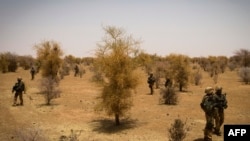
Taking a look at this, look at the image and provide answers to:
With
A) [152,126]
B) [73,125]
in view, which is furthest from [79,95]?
[152,126]

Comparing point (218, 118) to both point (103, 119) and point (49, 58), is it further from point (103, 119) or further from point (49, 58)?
point (49, 58)

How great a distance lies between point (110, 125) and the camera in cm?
1814

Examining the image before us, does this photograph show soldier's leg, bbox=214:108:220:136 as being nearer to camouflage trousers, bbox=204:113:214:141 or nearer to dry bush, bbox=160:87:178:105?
camouflage trousers, bbox=204:113:214:141

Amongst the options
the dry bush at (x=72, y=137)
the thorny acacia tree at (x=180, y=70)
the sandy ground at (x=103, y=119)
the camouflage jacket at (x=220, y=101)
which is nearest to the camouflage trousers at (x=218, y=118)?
the camouflage jacket at (x=220, y=101)

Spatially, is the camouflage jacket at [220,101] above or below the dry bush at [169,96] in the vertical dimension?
above

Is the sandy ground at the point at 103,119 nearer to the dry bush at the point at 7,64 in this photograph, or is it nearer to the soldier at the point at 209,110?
the soldier at the point at 209,110

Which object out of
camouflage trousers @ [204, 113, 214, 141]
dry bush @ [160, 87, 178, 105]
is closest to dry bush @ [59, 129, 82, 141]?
camouflage trousers @ [204, 113, 214, 141]

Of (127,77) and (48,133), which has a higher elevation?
(127,77)

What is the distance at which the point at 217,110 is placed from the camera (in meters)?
14.0

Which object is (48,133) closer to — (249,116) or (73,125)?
(73,125)

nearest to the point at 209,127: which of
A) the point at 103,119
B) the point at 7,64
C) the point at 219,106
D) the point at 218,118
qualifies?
the point at 218,118

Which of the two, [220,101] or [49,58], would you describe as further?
[49,58]

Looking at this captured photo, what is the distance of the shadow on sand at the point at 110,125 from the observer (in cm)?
1711

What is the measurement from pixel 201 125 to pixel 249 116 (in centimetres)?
376
